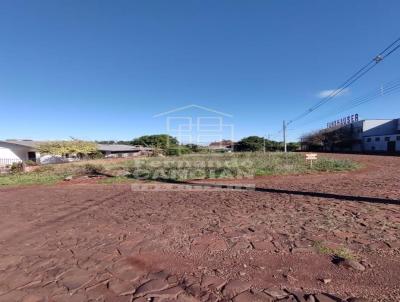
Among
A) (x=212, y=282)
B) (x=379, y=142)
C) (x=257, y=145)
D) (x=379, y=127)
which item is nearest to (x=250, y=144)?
(x=257, y=145)

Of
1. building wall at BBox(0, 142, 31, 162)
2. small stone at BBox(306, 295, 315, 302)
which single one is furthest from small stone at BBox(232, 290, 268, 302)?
building wall at BBox(0, 142, 31, 162)

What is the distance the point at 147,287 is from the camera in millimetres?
2791

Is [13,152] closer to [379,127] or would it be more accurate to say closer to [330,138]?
[330,138]

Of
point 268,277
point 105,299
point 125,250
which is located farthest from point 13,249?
point 268,277

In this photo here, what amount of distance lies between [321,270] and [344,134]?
53486 millimetres

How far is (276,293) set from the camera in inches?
102

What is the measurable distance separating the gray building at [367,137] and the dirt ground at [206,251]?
4194 centimetres

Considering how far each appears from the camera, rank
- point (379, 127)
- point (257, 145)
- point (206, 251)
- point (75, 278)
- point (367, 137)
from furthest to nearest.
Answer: point (257, 145), point (367, 137), point (379, 127), point (206, 251), point (75, 278)

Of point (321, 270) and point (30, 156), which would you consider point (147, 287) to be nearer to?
point (321, 270)

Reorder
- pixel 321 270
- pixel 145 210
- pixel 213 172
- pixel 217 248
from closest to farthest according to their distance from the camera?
pixel 321 270 → pixel 217 248 → pixel 145 210 → pixel 213 172

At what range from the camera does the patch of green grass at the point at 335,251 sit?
10.8 ft

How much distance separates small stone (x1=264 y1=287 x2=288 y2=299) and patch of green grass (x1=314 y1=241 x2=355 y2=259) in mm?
1147

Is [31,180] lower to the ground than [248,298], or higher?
higher

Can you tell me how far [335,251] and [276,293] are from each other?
1.37m
